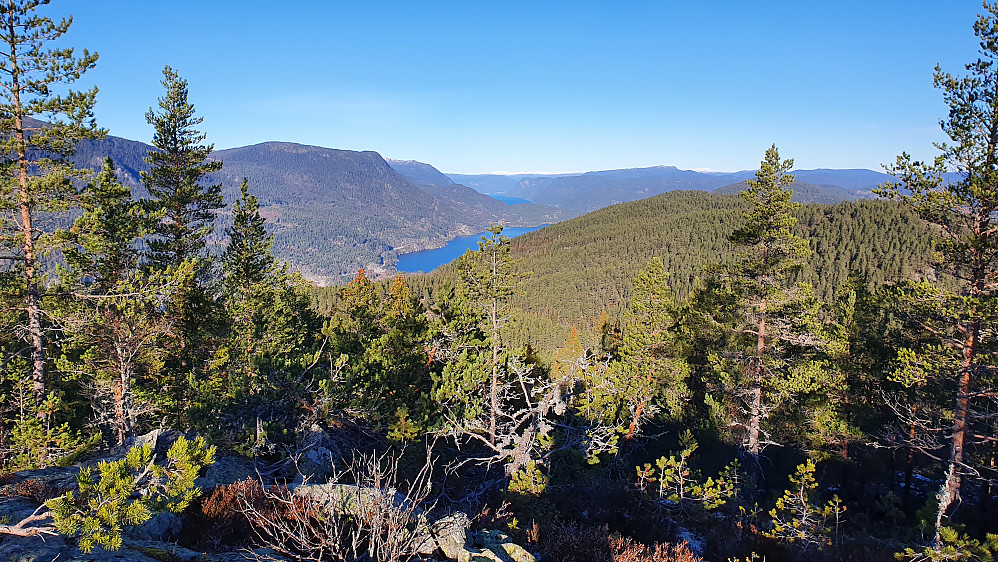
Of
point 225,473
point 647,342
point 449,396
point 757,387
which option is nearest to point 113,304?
point 225,473

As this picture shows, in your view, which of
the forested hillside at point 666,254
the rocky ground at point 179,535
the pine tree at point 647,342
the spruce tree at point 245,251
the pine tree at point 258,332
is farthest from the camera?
the forested hillside at point 666,254

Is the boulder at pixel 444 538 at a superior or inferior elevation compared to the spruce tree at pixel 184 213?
inferior

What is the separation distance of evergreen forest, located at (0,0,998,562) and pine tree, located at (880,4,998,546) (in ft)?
0.23

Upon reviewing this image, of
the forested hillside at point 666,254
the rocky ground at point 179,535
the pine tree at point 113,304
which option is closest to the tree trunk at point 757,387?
the rocky ground at point 179,535

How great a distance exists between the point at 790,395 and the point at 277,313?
23.0m

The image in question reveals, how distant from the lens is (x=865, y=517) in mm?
15703

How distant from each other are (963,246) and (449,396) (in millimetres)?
14317

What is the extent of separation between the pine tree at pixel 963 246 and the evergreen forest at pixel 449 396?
0.23 feet

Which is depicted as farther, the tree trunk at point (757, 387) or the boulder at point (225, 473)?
the tree trunk at point (757, 387)

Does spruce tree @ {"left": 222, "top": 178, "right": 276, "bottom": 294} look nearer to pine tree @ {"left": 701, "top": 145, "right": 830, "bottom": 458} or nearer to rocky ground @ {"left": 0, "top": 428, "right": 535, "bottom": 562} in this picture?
rocky ground @ {"left": 0, "top": 428, "right": 535, "bottom": 562}

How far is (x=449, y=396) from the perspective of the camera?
14.6 m

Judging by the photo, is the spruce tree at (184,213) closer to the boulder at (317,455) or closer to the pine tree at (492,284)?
the boulder at (317,455)

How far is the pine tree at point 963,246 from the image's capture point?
10.4 metres

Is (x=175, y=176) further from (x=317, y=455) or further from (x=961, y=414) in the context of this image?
(x=961, y=414)
